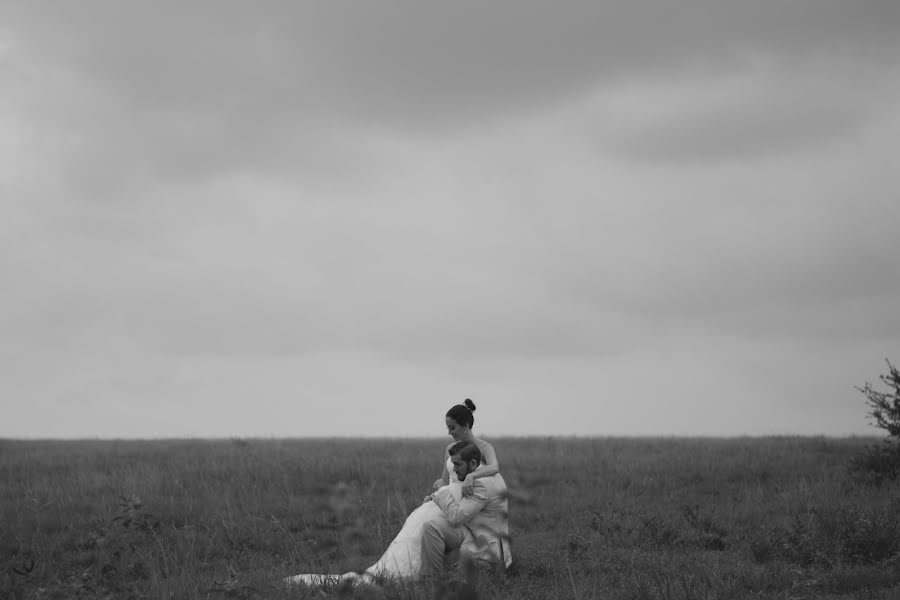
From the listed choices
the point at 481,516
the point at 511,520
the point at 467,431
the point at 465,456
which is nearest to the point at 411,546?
the point at 481,516

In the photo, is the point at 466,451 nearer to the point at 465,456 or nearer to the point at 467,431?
the point at 465,456

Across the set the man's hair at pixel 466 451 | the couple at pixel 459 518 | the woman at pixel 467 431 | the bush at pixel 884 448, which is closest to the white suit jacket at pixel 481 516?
the couple at pixel 459 518

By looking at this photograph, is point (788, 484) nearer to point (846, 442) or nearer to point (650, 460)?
point (650, 460)

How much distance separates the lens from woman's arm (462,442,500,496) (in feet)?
32.3

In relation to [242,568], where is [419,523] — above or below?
above

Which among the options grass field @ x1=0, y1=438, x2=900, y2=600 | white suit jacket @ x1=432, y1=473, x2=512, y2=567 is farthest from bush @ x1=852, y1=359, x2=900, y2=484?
white suit jacket @ x1=432, y1=473, x2=512, y2=567

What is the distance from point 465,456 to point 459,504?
0.77 metres

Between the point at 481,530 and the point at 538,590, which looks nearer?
the point at 538,590

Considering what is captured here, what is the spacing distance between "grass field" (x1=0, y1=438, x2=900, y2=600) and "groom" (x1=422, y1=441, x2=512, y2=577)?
1.51 feet

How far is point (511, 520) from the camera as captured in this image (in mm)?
14734

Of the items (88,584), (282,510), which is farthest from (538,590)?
(282,510)

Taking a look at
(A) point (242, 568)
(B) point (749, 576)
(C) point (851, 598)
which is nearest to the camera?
(C) point (851, 598)

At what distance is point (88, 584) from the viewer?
797 cm

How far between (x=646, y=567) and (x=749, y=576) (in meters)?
1.26
